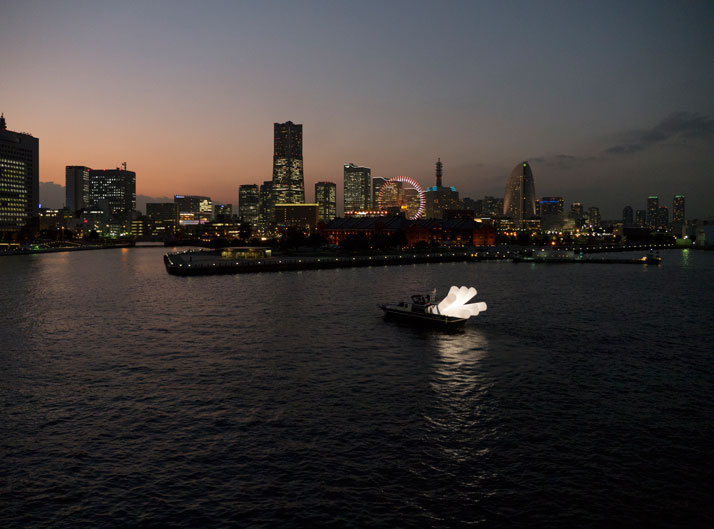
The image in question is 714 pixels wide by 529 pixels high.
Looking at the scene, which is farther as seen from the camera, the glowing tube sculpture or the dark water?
the glowing tube sculpture

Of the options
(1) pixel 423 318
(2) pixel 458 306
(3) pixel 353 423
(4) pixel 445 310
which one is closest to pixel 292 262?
(1) pixel 423 318

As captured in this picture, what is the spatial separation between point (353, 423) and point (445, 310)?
100 feet

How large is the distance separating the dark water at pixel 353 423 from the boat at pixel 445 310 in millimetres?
2135

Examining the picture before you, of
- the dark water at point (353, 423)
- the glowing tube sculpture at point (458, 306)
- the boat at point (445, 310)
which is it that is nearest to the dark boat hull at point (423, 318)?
the boat at point (445, 310)

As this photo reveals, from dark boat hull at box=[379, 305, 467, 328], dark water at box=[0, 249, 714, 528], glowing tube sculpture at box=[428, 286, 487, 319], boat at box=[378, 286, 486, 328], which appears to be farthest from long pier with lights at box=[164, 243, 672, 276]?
glowing tube sculpture at box=[428, 286, 487, 319]

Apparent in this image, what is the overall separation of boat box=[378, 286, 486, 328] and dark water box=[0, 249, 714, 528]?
2135 millimetres

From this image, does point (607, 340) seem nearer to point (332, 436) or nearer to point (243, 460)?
point (332, 436)

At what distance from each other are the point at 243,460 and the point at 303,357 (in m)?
19.9

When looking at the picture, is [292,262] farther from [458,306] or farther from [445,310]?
[458,306]

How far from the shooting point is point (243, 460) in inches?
942

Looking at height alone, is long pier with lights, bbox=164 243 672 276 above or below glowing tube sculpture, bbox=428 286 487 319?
above

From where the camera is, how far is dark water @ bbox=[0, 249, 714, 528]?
20453 millimetres

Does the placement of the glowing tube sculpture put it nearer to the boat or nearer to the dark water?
the boat

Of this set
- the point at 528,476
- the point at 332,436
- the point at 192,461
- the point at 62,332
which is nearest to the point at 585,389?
the point at 528,476
